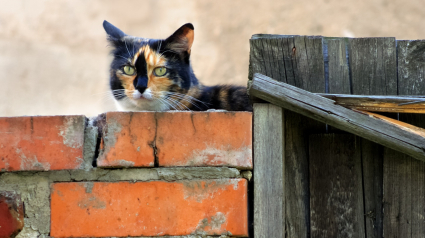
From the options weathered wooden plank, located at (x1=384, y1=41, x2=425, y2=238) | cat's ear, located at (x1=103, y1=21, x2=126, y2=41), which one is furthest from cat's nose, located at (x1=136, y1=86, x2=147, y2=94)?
weathered wooden plank, located at (x1=384, y1=41, x2=425, y2=238)

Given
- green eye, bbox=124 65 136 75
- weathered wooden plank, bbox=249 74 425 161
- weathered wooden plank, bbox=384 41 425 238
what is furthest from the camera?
green eye, bbox=124 65 136 75

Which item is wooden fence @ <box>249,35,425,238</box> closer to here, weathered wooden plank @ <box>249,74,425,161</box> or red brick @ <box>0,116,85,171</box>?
weathered wooden plank @ <box>249,74,425,161</box>

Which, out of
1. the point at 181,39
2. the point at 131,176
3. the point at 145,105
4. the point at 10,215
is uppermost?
the point at 181,39

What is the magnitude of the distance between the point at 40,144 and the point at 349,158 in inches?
34.0

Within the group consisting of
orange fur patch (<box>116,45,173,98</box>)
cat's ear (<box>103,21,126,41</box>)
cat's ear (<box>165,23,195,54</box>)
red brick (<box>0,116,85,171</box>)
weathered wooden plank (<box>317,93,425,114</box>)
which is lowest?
red brick (<box>0,116,85,171</box>)

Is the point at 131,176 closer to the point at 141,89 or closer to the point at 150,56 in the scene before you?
the point at 141,89

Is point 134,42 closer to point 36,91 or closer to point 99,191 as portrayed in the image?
point 99,191

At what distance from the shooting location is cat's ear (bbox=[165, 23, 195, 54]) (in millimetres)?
1806

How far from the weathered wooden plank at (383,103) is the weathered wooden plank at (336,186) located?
16cm

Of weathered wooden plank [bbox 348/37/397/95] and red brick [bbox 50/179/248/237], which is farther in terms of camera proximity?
weathered wooden plank [bbox 348/37/397/95]

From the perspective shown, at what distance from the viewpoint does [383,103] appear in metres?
1.12

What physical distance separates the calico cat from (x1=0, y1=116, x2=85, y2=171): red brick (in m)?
0.57

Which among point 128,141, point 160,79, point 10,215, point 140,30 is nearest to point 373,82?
point 128,141

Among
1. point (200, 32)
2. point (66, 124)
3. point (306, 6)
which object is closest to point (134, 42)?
point (66, 124)
